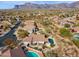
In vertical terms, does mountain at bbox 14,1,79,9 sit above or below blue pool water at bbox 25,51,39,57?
above

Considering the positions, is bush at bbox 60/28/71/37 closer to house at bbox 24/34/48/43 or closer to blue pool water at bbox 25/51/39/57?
Result: house at bbox 24/34/48/43

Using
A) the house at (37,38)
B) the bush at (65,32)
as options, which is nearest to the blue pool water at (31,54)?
the house at (37,38)

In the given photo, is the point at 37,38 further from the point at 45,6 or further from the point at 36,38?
the point at 45,6

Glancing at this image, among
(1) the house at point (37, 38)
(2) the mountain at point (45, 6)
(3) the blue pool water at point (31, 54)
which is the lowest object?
(3) the blue pool water at point (31, 54)

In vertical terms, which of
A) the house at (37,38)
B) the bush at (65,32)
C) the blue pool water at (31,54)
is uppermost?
the bush at (65,32)

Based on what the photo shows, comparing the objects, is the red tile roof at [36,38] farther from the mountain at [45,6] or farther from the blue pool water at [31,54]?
the mountain at [45,6]

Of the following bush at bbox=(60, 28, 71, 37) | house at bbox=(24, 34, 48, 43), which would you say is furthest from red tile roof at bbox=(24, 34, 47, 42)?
bush at bbox=(60, 28, 71, 37)

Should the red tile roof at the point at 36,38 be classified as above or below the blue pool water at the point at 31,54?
above

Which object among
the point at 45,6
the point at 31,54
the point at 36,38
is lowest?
the point at 31,54

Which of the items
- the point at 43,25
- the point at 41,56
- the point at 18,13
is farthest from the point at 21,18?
the point at 41,56

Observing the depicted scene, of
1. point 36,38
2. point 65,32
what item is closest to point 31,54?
point 36,38

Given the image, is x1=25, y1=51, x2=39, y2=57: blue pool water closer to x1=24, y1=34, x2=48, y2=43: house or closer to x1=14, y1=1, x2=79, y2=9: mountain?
x1=24, y1=34, x2=48, y2=43: house

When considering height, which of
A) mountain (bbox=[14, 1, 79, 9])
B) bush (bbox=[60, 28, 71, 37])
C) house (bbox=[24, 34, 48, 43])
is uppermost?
mountain (bbox=[14, 1, 79, 9])
